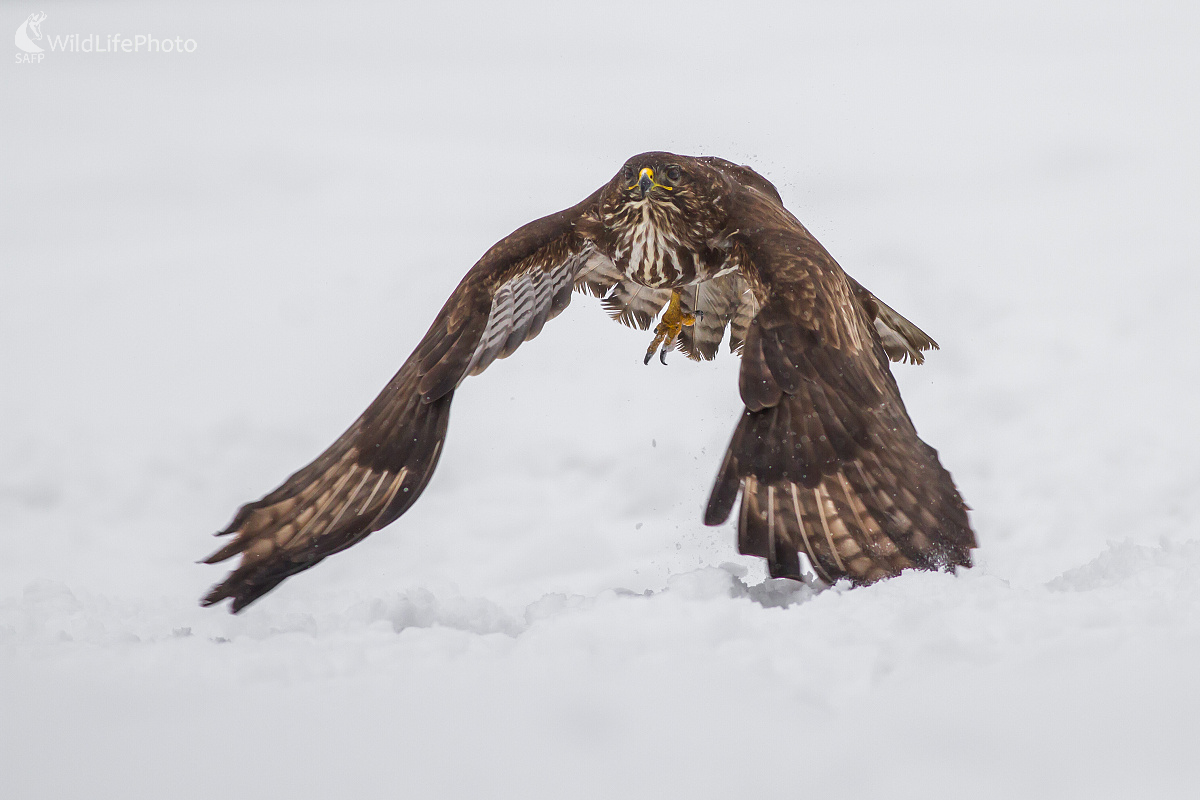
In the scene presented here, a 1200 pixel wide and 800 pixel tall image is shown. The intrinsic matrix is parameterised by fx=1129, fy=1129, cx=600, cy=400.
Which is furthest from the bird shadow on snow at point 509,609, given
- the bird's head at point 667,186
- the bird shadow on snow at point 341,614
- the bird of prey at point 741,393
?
the bird's head at point 667,186

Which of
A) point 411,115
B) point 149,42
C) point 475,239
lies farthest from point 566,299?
point 149,42

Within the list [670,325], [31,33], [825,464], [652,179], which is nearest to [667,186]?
[652,179]

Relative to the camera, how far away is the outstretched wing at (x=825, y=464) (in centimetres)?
402

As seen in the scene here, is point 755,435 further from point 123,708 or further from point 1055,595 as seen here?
point 123,708

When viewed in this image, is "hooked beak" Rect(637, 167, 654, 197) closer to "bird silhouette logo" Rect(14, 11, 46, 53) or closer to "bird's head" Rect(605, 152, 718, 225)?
"bird's head" Rect(605, 152, 718, 225)

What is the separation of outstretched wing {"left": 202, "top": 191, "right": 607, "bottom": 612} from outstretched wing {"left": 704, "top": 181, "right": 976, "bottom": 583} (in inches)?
50.2

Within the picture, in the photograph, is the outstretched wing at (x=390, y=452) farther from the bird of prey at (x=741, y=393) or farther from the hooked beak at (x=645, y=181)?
the hooked beak at (x=645, y=181)

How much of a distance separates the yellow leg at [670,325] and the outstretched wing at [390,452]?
37.4 inches

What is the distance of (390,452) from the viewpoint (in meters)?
4.70

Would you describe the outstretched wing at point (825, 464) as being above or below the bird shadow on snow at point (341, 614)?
above

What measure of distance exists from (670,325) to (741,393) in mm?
1911

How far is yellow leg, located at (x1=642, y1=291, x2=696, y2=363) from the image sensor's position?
20.0ft

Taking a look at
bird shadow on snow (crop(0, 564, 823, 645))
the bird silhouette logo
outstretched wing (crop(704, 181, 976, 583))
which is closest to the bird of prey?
outstretched wing (crop(704, 181, 976, 583))

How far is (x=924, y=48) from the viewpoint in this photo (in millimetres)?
14812
